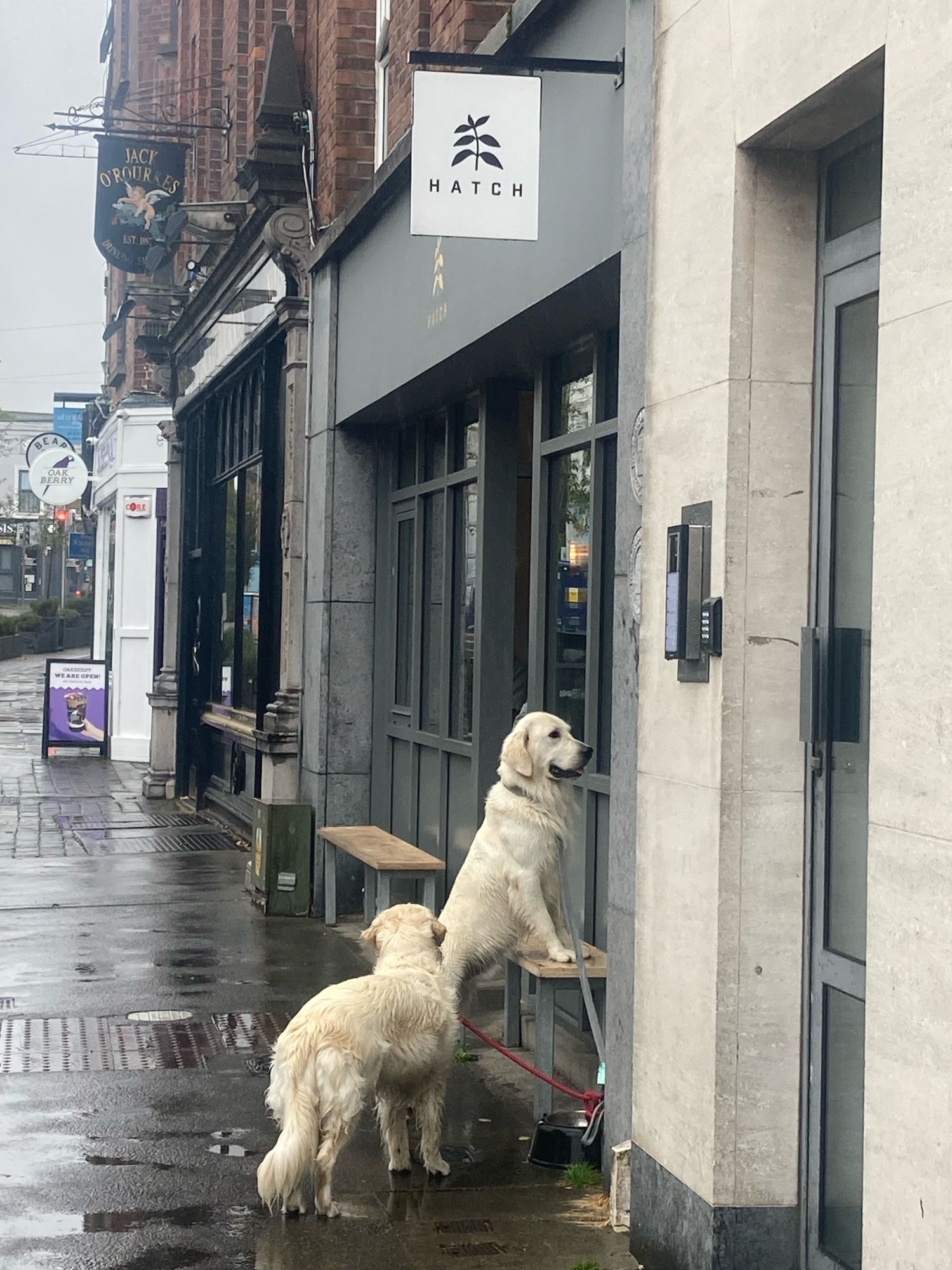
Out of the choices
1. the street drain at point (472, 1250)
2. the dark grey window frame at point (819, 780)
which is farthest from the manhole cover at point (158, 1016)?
the dark grey window frame at point (819, 780)

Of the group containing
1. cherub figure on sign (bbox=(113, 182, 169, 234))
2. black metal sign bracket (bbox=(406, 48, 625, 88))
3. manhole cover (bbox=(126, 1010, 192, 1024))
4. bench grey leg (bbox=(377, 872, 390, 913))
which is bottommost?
manhole cover (bbox=(126, 1010, 192, 1024))

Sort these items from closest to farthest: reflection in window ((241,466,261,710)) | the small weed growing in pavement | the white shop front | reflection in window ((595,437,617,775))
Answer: the small weed growing in pavement, reflection in window ((595,437,617,775)), reflection in window ((241,466,261,710)), the white shop front

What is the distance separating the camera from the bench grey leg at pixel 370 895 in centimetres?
1062

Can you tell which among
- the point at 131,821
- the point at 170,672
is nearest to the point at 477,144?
the point at 131,821

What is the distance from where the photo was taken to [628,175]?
19.1 ft

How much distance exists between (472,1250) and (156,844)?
10575 millimetres

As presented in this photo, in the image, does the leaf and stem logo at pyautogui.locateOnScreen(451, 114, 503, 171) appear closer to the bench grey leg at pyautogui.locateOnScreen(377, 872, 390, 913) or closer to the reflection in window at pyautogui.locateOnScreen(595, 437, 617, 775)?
the reflection in window at pyautogui.locateOnScreen(595, 437, 617, 775)

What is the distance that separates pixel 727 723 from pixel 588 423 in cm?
342

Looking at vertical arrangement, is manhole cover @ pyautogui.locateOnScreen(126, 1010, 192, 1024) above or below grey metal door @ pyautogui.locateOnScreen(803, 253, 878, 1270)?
below

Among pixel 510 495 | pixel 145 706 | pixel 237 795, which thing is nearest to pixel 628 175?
pixel 510 495

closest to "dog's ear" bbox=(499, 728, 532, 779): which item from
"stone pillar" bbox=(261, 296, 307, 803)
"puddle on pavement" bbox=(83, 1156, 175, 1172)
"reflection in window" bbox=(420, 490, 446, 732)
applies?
"puddle on pavement" bbox=(83, 1156, 175, 1172)

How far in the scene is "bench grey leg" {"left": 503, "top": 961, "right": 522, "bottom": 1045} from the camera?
8.08 meters

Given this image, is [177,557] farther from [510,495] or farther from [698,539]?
[698,539]

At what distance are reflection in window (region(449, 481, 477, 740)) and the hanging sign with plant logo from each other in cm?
319
